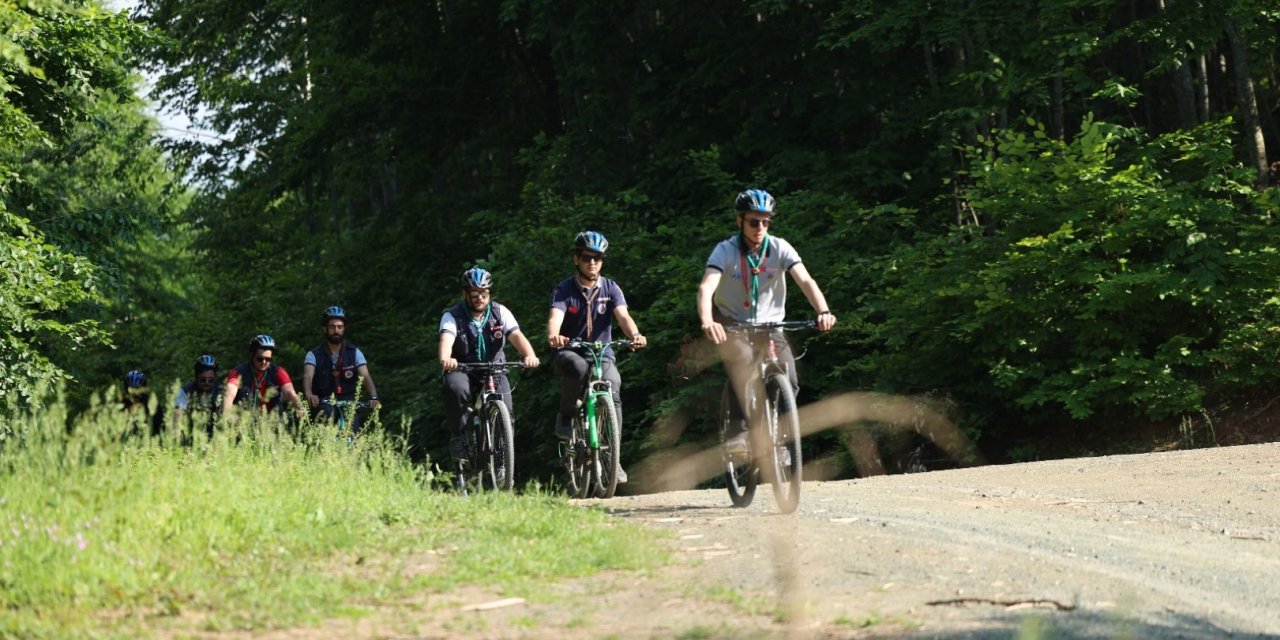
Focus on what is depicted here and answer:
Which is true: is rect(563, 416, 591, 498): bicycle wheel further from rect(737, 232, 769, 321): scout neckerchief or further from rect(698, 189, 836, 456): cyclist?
rect(737, 232, 769, 321): scout neckerchief

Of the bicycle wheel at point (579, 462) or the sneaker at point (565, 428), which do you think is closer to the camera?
the bicycle wheel at point (579, 462)

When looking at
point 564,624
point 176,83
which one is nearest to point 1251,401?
point 564,624

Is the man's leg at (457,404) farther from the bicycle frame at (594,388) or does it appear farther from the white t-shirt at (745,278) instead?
the white t-shirt at (745,278)

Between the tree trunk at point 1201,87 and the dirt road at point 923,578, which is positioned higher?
the tree trunk at point 1201,87

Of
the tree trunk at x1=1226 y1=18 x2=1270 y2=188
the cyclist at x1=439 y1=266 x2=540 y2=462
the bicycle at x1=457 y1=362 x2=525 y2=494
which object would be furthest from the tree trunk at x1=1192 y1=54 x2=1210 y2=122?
the bicycle at x1=457 y1=362 x2=525 y2=494

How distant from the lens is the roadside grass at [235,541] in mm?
6750

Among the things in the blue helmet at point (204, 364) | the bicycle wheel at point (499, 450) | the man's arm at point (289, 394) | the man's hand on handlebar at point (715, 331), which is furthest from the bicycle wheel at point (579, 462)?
the blue helmet at point (204, 364)

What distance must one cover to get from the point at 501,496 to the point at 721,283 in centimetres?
197

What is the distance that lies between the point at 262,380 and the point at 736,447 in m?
6.78

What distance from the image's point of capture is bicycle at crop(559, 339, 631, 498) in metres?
11.8

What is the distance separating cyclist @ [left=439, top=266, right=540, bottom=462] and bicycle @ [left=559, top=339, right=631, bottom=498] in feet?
2.01

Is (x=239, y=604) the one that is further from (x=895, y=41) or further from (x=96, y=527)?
(x=895, y=41)

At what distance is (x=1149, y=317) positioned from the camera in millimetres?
16297

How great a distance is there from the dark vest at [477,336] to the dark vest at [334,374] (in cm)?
262
